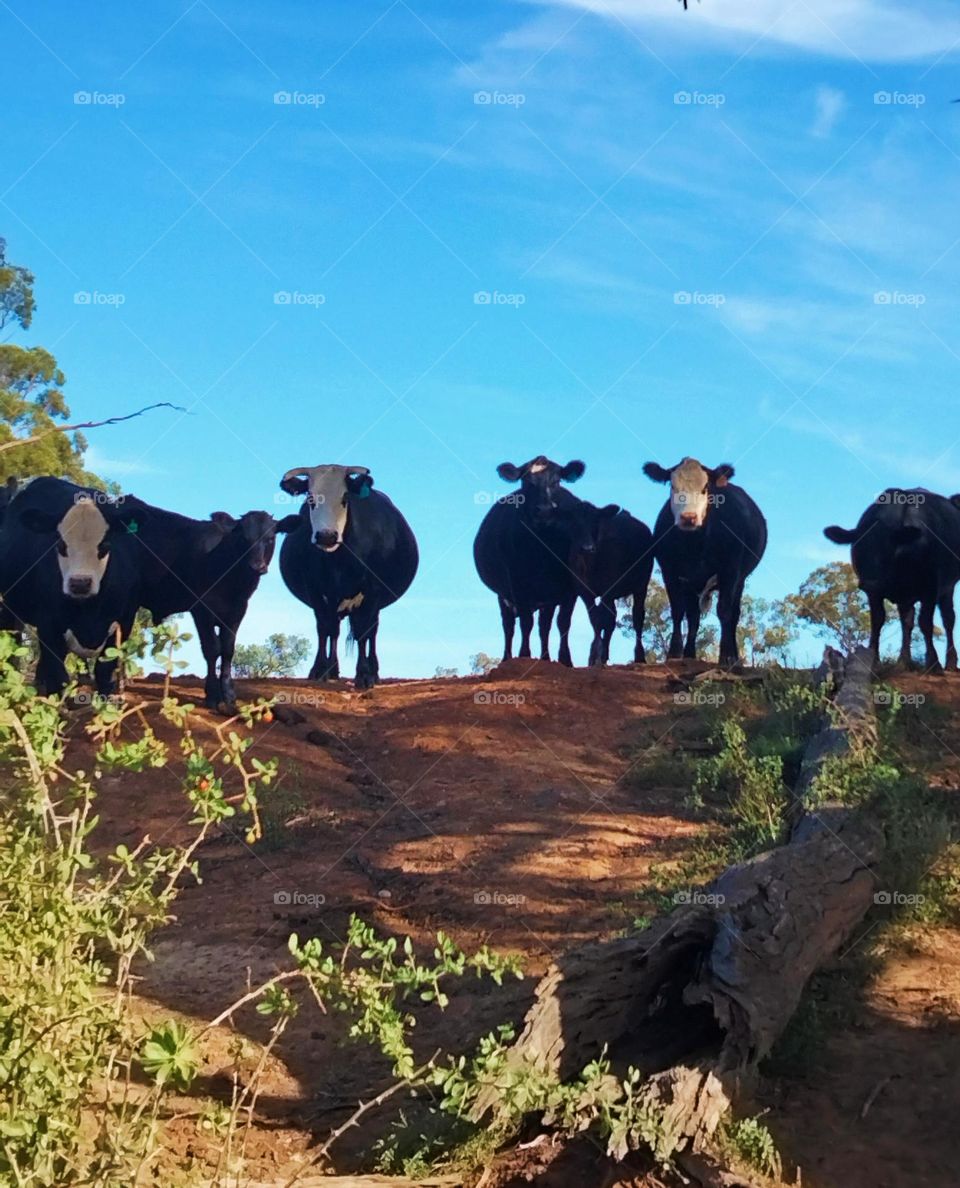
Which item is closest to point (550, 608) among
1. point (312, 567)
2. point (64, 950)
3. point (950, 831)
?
point (312, 567)

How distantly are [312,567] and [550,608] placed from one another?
3.36m

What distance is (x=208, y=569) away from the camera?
14781mm

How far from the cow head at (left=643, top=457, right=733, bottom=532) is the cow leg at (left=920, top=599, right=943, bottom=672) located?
3375 mm

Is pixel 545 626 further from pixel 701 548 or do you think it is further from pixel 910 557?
pixel 910 557

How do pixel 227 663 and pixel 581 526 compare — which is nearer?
pixel 227 663

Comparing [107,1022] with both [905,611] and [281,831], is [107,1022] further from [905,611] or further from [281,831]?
[905,611]

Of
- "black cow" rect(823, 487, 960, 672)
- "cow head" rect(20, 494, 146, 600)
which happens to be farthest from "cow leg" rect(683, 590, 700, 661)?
"cow head" rect(20, 494, 146, 600)

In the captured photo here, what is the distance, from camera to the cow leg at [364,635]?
16953 millimetres

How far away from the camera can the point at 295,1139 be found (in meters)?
5.86

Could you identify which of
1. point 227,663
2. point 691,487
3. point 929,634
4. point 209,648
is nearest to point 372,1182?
point 227,663

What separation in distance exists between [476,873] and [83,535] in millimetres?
6700

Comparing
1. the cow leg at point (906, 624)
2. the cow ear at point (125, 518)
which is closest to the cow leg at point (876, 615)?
the cow leg at point (906, 624)

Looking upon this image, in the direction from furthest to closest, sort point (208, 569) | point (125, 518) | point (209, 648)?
1. point (208, 569)
2. point (209, 648)
3. point (125, 518)

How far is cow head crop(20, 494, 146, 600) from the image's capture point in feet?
44.6
